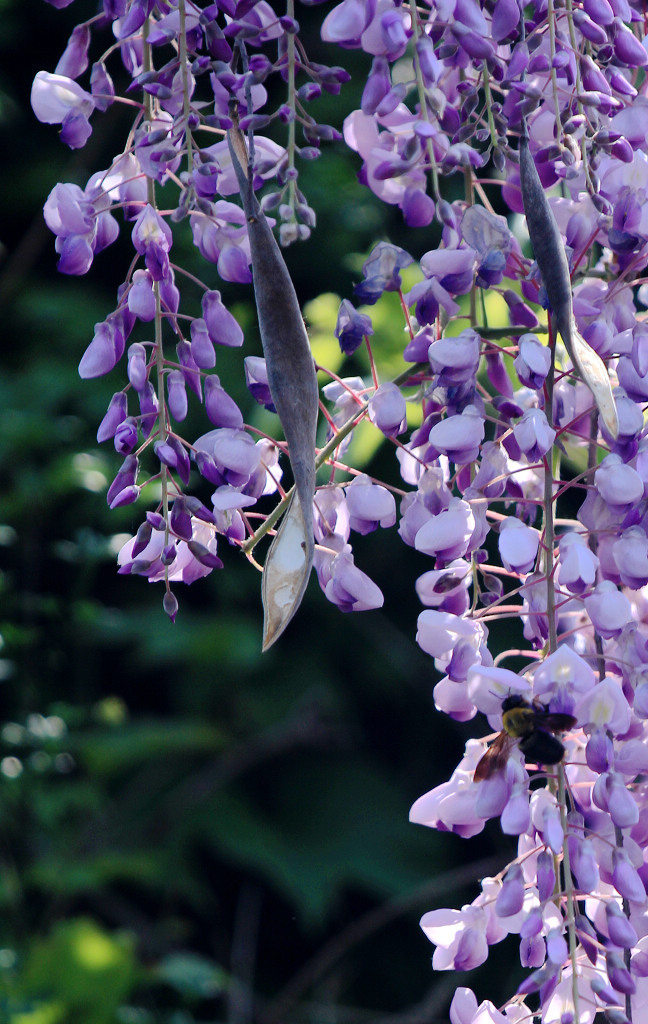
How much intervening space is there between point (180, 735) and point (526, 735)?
1493 mm

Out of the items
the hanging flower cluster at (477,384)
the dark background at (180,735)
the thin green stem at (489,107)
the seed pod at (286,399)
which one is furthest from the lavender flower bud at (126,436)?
the dark background at (180,735)

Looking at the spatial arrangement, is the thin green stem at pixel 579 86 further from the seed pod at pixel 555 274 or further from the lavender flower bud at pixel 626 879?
the lavender flower bud at pixel 626 879

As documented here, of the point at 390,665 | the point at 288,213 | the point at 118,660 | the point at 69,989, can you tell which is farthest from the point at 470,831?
the point at 118,660

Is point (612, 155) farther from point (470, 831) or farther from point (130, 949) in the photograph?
point (130, 949)

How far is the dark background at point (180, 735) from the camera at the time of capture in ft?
5.26

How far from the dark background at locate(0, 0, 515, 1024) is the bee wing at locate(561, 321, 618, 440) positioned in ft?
3.51

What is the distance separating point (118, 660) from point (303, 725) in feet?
2.34

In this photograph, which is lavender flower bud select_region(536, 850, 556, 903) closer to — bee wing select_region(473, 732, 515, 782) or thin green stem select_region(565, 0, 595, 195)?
bee wing select_region(473, 732, 515, 782)

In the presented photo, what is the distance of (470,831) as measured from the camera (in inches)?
19.4

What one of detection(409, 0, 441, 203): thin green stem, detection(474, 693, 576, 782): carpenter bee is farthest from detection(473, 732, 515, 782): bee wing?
detection(409, 0, 441, 203): thin green stem

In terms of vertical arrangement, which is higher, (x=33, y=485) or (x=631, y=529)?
(x=631, y=529)

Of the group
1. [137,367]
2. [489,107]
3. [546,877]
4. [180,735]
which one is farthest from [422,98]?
[180,735]

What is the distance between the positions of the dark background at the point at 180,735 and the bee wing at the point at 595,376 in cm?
107

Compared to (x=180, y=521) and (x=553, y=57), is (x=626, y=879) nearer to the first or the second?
(x=180, y=521)
